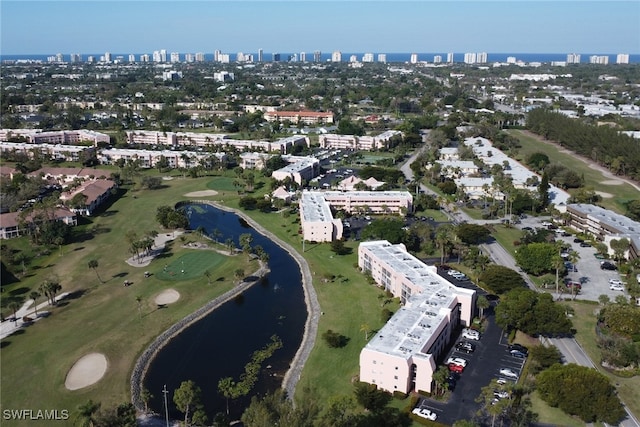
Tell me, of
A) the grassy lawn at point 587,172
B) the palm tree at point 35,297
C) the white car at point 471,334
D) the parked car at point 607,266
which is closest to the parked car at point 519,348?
the white car at point 471,334

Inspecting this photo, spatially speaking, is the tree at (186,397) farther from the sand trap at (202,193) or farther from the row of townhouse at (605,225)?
the sand trap at (202,193)

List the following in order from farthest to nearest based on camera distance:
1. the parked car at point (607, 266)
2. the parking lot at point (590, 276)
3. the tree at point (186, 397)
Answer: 1. the parked car at point (607, 266)
2. the parking lot at point (590, 276)
3. the tree at point (186, 397)

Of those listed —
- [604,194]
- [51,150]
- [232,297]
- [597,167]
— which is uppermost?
[51,150]

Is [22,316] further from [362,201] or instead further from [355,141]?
[355,141]

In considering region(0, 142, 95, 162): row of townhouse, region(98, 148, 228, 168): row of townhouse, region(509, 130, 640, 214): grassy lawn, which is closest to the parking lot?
region(509, 130, 640, 214): grassy lawn

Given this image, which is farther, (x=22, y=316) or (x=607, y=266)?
(x=607, y=266)

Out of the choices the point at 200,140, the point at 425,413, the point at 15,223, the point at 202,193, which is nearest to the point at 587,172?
the point at 202,193
